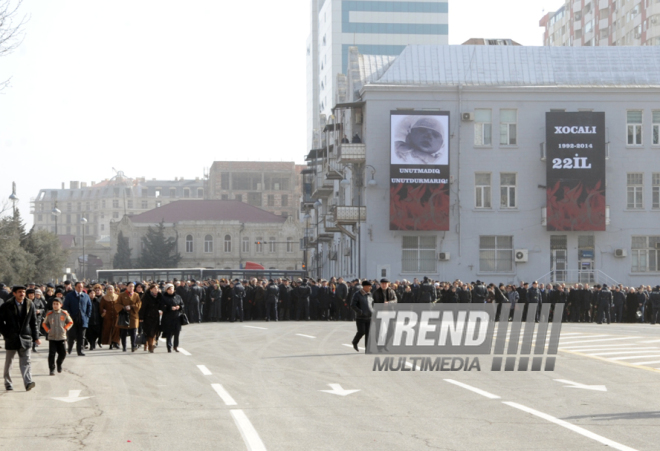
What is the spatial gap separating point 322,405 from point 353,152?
129 feet

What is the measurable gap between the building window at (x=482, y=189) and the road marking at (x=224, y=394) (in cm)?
3785

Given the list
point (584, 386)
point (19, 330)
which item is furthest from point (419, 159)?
point (19, 330)

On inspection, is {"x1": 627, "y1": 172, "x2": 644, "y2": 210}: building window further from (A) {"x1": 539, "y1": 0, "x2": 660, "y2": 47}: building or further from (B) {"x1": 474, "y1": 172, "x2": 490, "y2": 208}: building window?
(A) {"x1": 539, "y1": 0, "x2": 660, "y2": 47}: building

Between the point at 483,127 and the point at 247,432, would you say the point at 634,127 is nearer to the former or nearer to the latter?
the point at 483,127

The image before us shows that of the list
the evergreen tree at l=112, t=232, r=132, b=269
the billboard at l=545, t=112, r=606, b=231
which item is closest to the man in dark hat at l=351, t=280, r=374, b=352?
the billboard at l=545, t=112, r=606, b=231

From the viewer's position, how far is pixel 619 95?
167 ft

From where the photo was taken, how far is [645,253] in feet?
168

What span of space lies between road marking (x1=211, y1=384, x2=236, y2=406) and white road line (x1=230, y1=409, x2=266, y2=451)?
0.79 metres

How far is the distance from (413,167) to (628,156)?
40.2 feet

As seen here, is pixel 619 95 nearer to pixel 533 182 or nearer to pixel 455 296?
pixel 533 182

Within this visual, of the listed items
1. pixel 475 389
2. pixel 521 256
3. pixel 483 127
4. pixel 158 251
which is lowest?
pixel 475 389

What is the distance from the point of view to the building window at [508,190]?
2014 inches

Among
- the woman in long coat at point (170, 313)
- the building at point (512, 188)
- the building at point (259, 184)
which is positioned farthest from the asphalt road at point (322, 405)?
the building at point (259, 184)

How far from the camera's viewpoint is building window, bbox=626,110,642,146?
51.2 m
